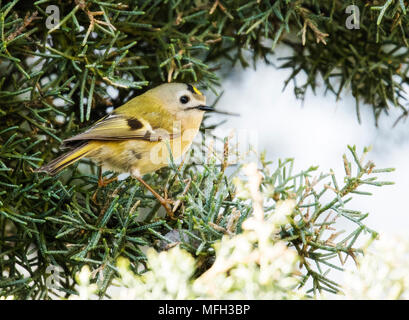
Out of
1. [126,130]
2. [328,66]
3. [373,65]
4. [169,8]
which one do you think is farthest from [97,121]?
[373,65]

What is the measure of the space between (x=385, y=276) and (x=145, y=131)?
1.14 m

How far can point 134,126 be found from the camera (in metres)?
1.66

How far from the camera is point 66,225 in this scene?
3.86 ft

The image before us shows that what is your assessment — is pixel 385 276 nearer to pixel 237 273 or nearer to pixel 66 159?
pixel 237 273

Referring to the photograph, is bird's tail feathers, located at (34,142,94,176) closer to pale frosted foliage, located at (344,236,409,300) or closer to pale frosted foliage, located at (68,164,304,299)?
pale frosted foliage, located at (68,164,304,299)

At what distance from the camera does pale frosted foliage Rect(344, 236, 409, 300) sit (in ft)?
2.04

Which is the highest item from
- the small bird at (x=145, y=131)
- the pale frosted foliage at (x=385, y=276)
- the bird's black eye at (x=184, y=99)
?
the bird's black eye at (x=184, y=99)

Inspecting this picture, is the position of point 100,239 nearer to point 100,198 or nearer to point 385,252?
point 100,198

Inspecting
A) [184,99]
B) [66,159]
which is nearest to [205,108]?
[184,99]

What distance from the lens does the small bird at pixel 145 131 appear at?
1537mm

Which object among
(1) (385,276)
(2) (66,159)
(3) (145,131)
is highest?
(3) (145,131)

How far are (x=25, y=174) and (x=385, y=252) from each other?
933mm

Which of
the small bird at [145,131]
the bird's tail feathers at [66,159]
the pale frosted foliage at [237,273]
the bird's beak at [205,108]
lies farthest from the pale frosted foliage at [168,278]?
the bird's beak at [205,108]

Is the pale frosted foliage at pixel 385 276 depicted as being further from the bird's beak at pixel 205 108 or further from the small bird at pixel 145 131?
the bird's beak at pixel 205 108
